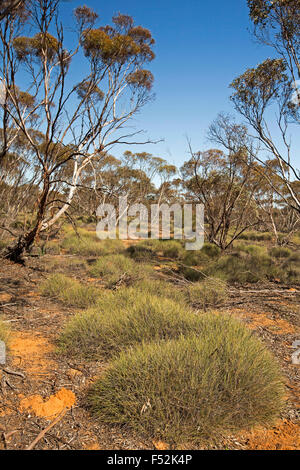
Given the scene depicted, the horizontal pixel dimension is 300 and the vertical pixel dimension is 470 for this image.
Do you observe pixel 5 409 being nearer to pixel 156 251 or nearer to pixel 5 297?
pixel 5 297

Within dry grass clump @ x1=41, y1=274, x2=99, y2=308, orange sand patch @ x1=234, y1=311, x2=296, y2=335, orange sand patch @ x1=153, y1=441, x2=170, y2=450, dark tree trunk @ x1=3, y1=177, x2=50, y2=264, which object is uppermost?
dark tree trunk @ x1=3, y1=177, x2=50, y2=264

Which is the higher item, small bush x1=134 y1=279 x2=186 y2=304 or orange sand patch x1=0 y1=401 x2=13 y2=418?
small bush x1=134 y1=279 x2=186 y2=304

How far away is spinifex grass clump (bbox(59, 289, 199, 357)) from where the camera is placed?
320 cm

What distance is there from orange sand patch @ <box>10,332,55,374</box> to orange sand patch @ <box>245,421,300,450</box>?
203 cm

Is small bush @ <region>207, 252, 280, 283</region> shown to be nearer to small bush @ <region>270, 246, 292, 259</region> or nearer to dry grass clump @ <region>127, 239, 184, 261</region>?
dry grass clump @ <region>127, 239, 184, 261</region>

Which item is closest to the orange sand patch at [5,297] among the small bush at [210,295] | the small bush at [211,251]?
the small bush at [210,295]

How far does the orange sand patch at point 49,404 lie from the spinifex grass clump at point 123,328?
653 mm

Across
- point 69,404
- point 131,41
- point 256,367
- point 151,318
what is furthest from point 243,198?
point 69,404

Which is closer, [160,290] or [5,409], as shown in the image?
[5,409]

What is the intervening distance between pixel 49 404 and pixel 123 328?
120 centimetres

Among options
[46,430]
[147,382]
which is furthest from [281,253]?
[46,430]

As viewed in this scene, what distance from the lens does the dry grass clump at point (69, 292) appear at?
509 centimetres

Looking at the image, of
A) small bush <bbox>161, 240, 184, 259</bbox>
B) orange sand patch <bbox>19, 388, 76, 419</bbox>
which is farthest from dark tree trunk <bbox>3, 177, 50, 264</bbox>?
small bush <bbox>161, 240, 184, 259</bbox>

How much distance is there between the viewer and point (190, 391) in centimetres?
213
